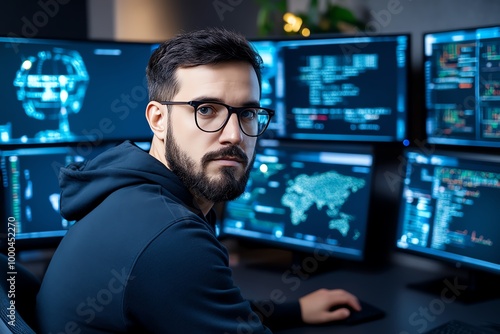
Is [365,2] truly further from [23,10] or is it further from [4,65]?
A: [23,10]

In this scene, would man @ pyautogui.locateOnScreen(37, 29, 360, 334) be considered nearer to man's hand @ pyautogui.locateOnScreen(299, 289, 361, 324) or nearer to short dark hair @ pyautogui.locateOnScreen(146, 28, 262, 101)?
short dark hair @ pyautogui.locateOnScreen(146, 28, 262, 101)

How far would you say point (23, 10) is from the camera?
125 inches

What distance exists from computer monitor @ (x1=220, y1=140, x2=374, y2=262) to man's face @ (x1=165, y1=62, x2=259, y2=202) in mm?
751

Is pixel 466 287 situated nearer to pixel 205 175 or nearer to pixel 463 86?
pixel 463 86

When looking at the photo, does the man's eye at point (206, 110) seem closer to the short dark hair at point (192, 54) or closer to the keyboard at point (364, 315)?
the short dark hair at point (192, 54)

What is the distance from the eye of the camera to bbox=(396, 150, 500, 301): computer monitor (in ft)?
5.36

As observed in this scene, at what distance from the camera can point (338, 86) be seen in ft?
6.42

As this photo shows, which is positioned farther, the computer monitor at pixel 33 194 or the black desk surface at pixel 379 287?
the computer monitor at pixel 33 194

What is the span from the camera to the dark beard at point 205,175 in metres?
1.20

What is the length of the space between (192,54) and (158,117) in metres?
0.17

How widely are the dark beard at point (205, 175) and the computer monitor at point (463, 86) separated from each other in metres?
0.85
